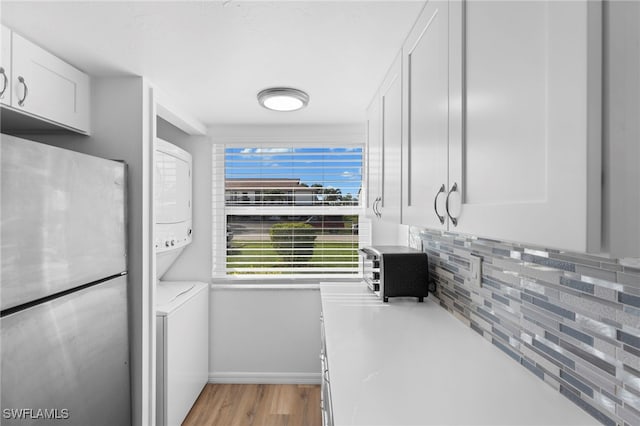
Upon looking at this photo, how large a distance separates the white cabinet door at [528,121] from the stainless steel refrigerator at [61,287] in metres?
1.43

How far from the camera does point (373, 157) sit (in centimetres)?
229

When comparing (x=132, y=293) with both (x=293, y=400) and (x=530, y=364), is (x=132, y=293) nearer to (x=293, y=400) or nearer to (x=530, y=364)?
(x=293, y=400)

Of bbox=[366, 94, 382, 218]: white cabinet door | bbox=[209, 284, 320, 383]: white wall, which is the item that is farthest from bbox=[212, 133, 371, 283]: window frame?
bbox=[366, 94, 382, 218]: white cabinet door

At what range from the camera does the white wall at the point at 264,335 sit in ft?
9.98

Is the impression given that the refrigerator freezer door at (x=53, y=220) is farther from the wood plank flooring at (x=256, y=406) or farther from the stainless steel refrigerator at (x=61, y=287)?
the wood plank flooring at (x=256, y=406)

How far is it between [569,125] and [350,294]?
191 cm

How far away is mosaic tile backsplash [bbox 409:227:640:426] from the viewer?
0.84 m

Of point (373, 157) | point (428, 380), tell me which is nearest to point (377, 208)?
point (373, 157)

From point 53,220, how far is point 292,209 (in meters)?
1.98

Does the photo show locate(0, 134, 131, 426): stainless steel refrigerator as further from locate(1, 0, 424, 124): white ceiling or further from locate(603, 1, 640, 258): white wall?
locate(603, 1, 640, 258): white wall

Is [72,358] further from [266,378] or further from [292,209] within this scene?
[292,209]

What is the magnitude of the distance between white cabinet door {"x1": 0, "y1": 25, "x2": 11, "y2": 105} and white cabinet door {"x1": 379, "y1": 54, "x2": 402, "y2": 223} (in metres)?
1.60
